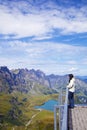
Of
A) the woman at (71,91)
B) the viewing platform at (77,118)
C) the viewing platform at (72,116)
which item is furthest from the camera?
the woman at (71,91)

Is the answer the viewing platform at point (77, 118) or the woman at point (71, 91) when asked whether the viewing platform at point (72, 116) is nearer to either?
the viewing platform at point (77, 118)

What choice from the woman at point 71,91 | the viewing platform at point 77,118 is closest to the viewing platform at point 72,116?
the viewing platform at point 77,118

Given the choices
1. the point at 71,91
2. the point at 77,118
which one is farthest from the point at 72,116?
the point at 71,91

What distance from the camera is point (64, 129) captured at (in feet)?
20.0

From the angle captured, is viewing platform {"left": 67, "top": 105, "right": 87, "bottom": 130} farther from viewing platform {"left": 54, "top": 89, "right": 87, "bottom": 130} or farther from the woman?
the woman

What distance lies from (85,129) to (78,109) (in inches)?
190

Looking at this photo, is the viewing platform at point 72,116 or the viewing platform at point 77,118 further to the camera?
the viewing platform at point 77,118

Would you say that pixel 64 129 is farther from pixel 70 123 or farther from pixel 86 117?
pixel 86 117

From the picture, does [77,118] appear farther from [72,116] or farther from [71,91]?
[71,91]

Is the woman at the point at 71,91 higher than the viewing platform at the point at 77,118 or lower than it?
higher

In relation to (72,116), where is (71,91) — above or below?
above

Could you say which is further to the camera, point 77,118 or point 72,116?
point 72,116

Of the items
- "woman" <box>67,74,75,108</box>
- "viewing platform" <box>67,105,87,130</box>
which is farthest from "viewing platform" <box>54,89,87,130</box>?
"woman" <box>67,74,75,108</box>

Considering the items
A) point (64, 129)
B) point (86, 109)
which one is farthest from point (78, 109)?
point (64, 129)
